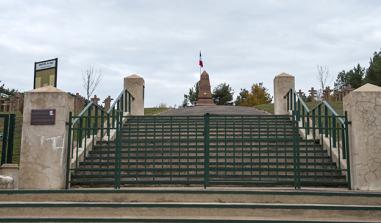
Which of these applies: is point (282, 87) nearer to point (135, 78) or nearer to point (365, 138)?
point (135, 78)

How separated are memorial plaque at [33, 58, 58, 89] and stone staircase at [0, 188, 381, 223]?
5.70 metres

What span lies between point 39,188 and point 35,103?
5.71 ft

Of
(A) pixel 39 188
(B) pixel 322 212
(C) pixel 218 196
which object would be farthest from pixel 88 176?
(B) pixel 322 212

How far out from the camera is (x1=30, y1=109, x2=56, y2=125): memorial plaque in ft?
26.5

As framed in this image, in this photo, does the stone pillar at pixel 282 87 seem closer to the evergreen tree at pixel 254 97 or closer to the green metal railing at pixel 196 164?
the green metal railing at pixel 196 164

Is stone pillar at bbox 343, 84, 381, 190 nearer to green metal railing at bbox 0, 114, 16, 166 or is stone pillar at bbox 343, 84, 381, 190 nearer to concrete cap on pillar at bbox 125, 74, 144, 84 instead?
green metal railing at bbox 0, 114, 16, 166

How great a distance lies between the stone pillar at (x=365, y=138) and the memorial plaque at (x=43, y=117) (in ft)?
19.8

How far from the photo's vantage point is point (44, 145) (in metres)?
7.99

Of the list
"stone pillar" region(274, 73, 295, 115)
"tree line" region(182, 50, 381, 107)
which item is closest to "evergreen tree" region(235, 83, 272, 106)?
"tree line" region(182, 50, 381, 107)

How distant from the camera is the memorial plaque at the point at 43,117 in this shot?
8.09m

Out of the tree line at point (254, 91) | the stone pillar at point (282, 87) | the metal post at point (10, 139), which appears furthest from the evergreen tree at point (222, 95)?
the metal post at point (10, 139)

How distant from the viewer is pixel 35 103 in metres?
8.20

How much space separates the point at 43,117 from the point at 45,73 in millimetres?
4623

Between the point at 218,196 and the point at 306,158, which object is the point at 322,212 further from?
the point at 306,158
